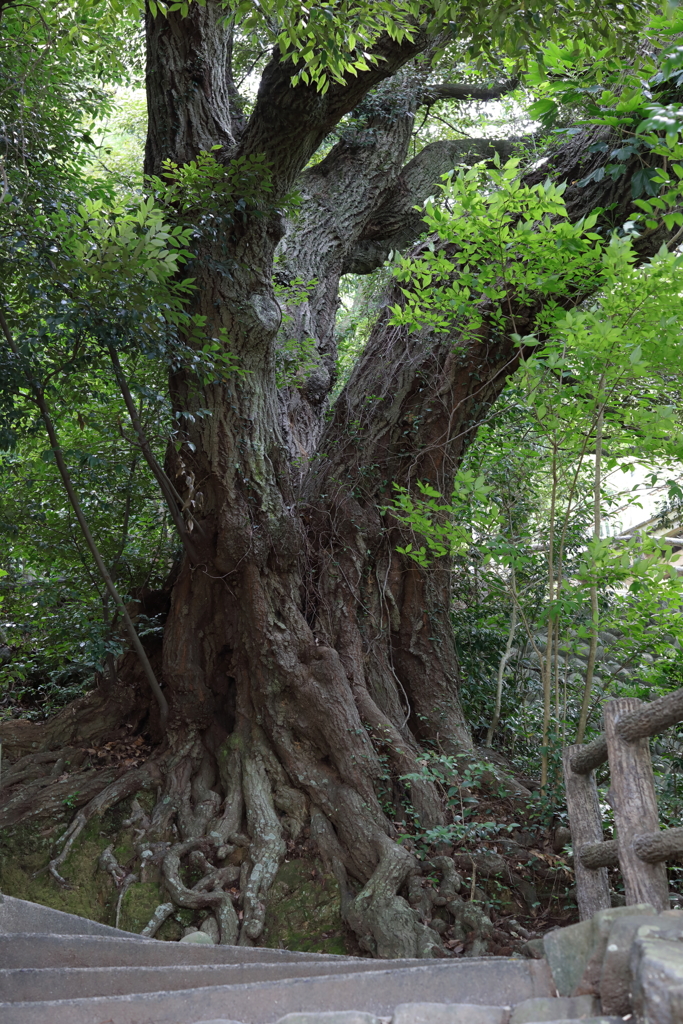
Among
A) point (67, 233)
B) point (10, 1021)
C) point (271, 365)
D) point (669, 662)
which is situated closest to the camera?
point (10, 1021)

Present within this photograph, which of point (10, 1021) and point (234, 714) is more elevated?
point (234, 714)

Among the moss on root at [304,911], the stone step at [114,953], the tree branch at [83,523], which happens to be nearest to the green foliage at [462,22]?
the tree branch at [83,523]

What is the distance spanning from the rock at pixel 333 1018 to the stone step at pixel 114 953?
97 cm

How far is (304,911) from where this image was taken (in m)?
3.84

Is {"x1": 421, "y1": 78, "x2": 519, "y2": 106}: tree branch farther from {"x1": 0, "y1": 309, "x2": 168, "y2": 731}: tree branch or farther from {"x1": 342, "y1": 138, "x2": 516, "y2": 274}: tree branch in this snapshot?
{"x1": 0, "y1": 309, "x2": 168, "y2": 731}: tree branch

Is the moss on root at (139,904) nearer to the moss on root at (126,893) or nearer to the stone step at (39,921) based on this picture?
the moss on root at (126,893)

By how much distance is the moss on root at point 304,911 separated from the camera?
12.2 feet

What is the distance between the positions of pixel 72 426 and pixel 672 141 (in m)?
4.26

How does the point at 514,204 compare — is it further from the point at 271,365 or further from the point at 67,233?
the point at 67,233

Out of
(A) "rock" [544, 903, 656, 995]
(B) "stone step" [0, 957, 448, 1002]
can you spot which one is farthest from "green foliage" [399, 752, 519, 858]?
(A) "rock" [544, 903, 656, 995]

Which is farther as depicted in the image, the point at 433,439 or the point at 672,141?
the point at 433,439

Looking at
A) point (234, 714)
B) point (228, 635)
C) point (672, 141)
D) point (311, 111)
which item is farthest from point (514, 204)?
point (234, 714)

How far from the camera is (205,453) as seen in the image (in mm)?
4574

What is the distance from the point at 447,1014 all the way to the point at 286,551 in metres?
3.38
